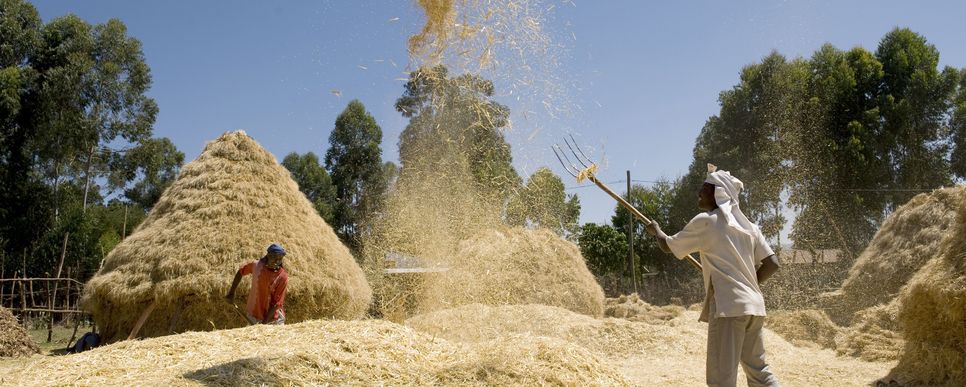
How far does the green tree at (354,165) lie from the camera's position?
24906 mm

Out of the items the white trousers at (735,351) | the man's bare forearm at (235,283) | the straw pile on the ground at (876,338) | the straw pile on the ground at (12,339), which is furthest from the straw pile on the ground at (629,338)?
the straw pile on the ground at (12,339)

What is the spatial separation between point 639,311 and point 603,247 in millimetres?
10533

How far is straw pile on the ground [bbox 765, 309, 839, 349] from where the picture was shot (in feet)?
28.4

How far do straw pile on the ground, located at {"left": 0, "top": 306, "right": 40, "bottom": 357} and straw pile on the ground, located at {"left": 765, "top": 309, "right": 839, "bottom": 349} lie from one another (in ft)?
32.0

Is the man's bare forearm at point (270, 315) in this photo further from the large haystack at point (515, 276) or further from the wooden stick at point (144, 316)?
the large haystack at point (515, 276)

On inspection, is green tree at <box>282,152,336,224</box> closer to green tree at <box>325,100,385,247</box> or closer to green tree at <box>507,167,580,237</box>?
green tree at <box>325,100,385,247</box>

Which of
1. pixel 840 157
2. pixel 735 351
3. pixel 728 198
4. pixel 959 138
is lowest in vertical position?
pixel 735 351

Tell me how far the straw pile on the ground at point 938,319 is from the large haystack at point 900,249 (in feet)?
9.64

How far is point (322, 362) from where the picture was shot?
404cm

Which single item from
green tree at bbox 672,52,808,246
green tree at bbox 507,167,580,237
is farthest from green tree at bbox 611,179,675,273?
green tree at bbox 507,167,580,237

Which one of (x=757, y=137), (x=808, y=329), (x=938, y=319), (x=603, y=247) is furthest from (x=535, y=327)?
(x=757, y=137)

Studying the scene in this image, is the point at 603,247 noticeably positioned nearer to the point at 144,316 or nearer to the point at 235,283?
the point at 144,316

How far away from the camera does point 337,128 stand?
25.1 meters

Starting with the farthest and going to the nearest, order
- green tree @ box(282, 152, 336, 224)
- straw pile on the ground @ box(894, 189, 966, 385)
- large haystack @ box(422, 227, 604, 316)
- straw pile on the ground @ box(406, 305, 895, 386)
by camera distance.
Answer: green tree @ box(282, 152, 336, 224) → large haystack @ box(422, 227, 604, 316) → straw pile on the ground @ box(406, 305, 895, 386) → straw pile on the ground @ box(894, 189, 966, 385)
